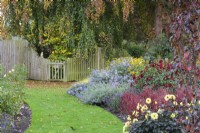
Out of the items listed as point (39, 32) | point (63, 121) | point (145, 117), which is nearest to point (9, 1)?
point (39, 32)

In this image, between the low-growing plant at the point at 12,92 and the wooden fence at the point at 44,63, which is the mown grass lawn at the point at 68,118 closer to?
the low-growing plant at the point at 12,92

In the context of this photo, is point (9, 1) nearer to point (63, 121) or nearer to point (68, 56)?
point (68, 56)

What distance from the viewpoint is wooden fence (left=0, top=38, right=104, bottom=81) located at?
50.8 ft

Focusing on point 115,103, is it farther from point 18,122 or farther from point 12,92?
point 12,92

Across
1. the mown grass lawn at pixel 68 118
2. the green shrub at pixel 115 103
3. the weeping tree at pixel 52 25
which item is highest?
the weeping tree at pixel 52 25

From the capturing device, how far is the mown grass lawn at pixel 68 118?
267 inches

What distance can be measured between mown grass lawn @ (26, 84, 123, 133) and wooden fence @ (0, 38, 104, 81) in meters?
5.24

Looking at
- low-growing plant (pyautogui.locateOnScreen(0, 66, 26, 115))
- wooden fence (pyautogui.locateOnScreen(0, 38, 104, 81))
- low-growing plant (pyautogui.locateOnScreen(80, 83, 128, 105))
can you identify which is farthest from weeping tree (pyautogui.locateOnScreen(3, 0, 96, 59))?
low-growing plant (pyautogui.locateOnScreen(0, 66, 26, 115))

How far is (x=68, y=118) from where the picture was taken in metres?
7.74

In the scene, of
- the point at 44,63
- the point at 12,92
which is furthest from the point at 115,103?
the point at 44,63

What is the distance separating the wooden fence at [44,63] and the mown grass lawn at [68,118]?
5237 millimetres

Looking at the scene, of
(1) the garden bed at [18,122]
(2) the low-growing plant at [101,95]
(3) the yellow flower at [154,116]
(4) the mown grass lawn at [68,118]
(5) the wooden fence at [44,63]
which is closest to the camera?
(3) the yellow flower at [154,116]

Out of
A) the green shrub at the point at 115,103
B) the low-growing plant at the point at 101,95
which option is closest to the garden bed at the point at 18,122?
the low-growing plant at the point at 101,95

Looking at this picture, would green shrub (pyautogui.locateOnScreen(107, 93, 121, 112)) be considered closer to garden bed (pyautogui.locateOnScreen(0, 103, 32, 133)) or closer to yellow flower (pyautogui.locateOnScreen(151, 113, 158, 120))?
garden bed (pyautogui.locateOnScreen(0, 103, 32, 133))
